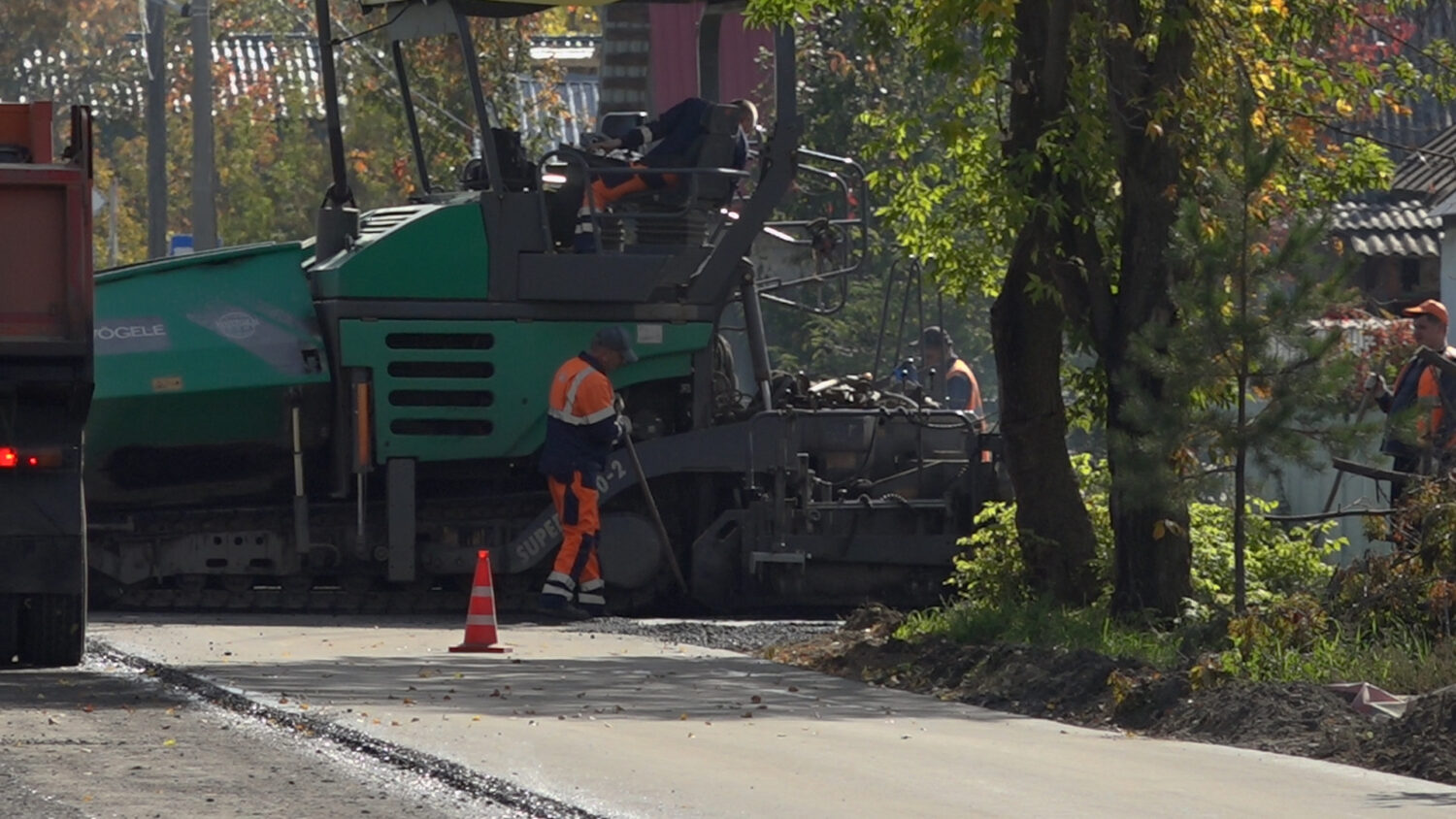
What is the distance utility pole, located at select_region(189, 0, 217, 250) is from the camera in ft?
85.0

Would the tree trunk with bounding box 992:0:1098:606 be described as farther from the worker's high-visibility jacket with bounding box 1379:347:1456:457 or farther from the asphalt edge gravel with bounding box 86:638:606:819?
the asphalt edge gravel with bounding box 86:638:606:819

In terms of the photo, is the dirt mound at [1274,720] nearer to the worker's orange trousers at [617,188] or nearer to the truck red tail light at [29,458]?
the truck red tail light at [29,458]

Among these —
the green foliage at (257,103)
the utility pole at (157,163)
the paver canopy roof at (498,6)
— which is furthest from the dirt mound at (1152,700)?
the utility pole at (157,163)

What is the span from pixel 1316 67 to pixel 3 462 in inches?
259

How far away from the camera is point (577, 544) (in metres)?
14.9

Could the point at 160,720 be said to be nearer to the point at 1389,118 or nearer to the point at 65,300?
the point at 65,300

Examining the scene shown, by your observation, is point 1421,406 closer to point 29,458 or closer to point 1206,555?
point 1206,555

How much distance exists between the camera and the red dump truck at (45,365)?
10.9 metres

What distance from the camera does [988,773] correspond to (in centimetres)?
869

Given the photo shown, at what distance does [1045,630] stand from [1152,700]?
7.12 ft

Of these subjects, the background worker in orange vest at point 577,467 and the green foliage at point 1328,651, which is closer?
the green foliage at point 1328,651

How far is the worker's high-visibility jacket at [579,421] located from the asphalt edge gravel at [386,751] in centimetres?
350

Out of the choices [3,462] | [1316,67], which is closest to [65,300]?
[3,462]

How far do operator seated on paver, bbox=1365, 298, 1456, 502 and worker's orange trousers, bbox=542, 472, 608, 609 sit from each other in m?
4.36
